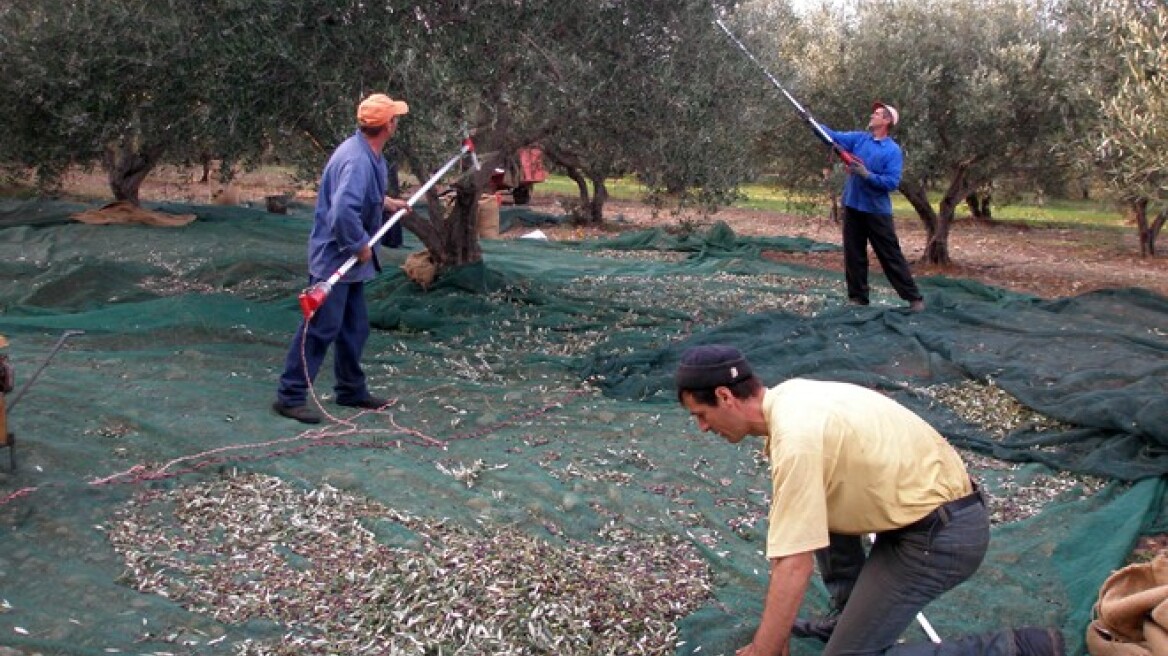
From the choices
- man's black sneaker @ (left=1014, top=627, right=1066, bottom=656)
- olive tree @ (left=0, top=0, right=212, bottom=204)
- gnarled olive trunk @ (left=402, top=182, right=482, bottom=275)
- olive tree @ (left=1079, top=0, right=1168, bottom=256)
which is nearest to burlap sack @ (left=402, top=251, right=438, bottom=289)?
gnarled olive trunk @ (left=402, top=182, right=482, bottom=275)

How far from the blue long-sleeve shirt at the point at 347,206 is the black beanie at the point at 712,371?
3497 millimetres

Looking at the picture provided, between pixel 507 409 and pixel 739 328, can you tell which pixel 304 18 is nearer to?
pixel 507 409

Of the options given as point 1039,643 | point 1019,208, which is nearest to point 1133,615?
point 1039,643

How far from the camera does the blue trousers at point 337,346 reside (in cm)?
655

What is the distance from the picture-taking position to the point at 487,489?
5547 mm

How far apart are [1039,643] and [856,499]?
0.93 m

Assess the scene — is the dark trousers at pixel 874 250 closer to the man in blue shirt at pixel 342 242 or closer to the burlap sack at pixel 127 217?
the man in blue shirt at pixel 342 242

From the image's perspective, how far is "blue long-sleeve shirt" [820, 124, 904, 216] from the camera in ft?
33.2

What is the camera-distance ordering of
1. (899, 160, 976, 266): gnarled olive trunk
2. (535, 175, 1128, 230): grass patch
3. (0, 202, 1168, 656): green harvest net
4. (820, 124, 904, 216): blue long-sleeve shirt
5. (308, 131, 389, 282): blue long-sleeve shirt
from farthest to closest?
(535, 175, 1128, 230): grass patch
(899, 160, 976, 266): gnarled olive trunk
(820, 124, 904, 216): blue long-sleeve shirt
(308, 131, 389, 282): blue long-sleeve shirt
(0, 202, 1168, 656): green harvest net

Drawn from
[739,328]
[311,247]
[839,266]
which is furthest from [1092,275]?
[311,247]

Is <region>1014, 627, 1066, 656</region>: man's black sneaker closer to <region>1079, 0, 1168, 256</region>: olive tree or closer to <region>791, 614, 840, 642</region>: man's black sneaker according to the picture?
<region>791, 614, 840, 642</region>: man's black sneaker

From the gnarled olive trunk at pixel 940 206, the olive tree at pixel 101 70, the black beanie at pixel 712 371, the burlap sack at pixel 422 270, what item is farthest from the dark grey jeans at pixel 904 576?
the gnarled olive trunk at pixel 940 206

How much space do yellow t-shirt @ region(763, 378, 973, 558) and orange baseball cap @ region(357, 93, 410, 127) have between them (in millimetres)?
3727

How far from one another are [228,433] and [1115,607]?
169 inches
